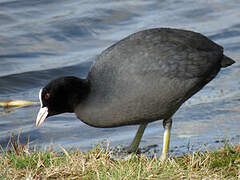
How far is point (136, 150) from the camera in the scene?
481 cm

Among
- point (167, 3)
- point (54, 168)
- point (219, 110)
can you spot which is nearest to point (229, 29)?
point (167, 3)

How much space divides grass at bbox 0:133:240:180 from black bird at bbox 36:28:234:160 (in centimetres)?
31

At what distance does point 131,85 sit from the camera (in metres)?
4.02

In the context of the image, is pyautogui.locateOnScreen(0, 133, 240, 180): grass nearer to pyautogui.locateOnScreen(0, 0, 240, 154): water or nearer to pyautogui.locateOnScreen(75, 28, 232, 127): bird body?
pyautogui.locateOnScreen(75, 28, 232, 127): bird body

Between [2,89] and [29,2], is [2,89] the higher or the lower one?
the lower one

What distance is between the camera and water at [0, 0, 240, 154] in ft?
18.2

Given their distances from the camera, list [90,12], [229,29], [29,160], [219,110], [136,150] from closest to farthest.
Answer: [29,160], [136,150], [219,110], [229,29], [90,12]

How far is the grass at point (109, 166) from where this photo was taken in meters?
3.38

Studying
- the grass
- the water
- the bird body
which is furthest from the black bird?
the water

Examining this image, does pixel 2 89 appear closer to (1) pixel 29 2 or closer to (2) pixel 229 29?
(1) pixel 29 2

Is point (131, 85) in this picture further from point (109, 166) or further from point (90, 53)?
point (90, 53)

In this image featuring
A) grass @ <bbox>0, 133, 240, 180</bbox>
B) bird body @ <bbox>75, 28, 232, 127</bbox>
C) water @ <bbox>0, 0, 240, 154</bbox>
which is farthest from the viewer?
water @ <bbox>0, 0, 240, 154</bbox>

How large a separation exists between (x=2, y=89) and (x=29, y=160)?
3.59 metres

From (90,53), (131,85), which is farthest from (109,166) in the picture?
(90,53)
